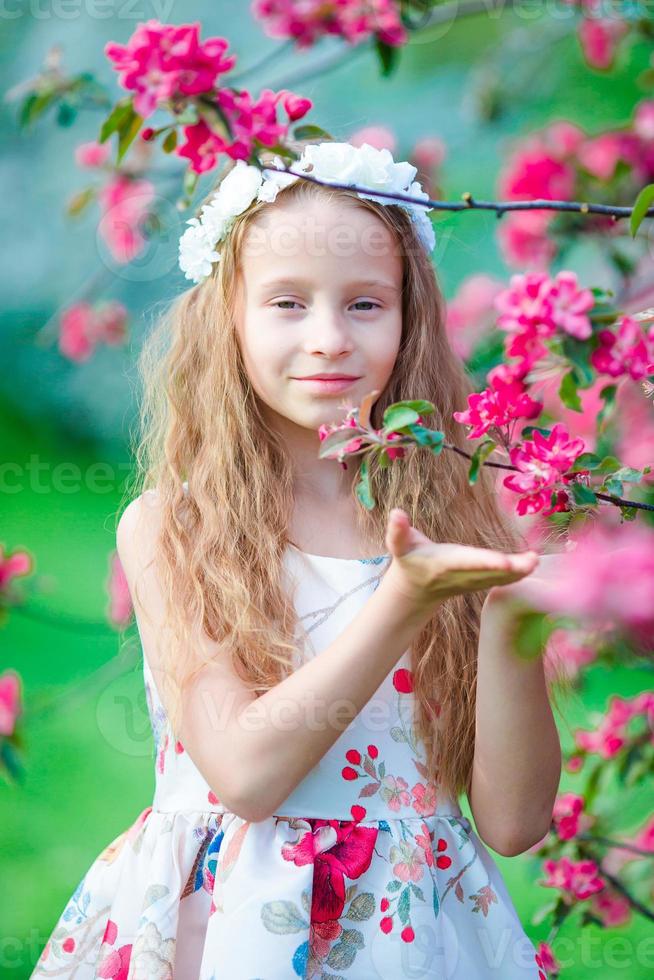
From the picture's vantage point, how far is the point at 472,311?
234 centimetres

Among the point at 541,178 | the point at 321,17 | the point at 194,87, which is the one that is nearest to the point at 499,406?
the point at 194,87

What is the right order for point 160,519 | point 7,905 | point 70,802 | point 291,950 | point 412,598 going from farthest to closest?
1. point 70,802
2. point 7,905
3. point 160,519
4. point 291,950
5. point 412,598

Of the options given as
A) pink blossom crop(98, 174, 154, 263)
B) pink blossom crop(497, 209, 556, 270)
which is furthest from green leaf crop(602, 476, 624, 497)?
pink blossom crop(98, 174, 154, 263)

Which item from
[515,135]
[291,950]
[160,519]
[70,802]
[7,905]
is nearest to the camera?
[291,950]

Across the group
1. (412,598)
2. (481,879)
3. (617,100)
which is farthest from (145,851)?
(617,100)

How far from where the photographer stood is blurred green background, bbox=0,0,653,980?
2.51 meters

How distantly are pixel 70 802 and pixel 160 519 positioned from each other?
1.28 m

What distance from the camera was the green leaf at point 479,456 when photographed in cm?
100

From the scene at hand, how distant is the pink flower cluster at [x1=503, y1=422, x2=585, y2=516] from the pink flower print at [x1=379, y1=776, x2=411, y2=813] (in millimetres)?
408

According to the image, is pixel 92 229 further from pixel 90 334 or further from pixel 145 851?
pixel 145 851

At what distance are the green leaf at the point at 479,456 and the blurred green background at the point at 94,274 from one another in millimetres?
1582

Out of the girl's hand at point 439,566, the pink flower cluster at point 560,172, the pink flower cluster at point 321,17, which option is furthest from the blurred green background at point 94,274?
the girl's hand at point 439,566

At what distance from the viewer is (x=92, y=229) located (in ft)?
8.98

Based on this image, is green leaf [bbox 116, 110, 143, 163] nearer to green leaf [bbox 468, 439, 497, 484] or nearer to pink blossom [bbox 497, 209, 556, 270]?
green leaf [bbox 468, 439, 497, 484]
